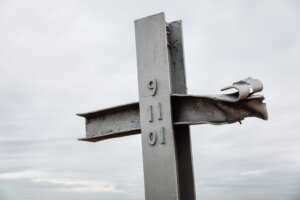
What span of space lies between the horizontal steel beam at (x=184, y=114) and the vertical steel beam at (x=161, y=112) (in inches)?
6.6

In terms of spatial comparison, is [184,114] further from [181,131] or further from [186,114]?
[181,131]

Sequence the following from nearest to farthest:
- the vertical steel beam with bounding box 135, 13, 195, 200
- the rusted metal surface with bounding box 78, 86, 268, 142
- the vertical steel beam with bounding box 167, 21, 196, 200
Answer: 1. the rusted metal surface with bounding box 78, 86, 268, 142
2. the vertical steel beam with bounding box 135, 13, 195, 200
3. the vertical steel beam with bounding box 167, 21, 196, 200

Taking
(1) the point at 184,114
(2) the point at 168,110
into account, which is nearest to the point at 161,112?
(2) the point at 168,110

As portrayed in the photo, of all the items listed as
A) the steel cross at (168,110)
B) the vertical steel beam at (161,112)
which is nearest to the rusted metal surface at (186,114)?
the steel cross at (168,110)

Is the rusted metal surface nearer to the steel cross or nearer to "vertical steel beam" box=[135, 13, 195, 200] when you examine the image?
the steel cross

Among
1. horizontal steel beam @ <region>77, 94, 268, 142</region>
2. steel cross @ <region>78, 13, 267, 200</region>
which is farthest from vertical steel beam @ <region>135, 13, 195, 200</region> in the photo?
horizontal steel beam @ <region>77, 94, 268, 142</region>

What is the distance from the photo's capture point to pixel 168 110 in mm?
5043

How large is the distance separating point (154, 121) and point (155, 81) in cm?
43

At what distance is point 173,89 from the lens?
534cm

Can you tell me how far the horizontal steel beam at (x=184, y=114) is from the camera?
15.6ft

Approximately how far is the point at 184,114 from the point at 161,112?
0.81ft

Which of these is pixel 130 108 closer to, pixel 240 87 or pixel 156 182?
pixel 156 182

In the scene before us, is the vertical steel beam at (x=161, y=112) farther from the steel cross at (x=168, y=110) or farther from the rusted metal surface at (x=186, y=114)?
the rusted metal surface at (x=186, y=114)

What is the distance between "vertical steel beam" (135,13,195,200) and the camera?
4.96 meters
